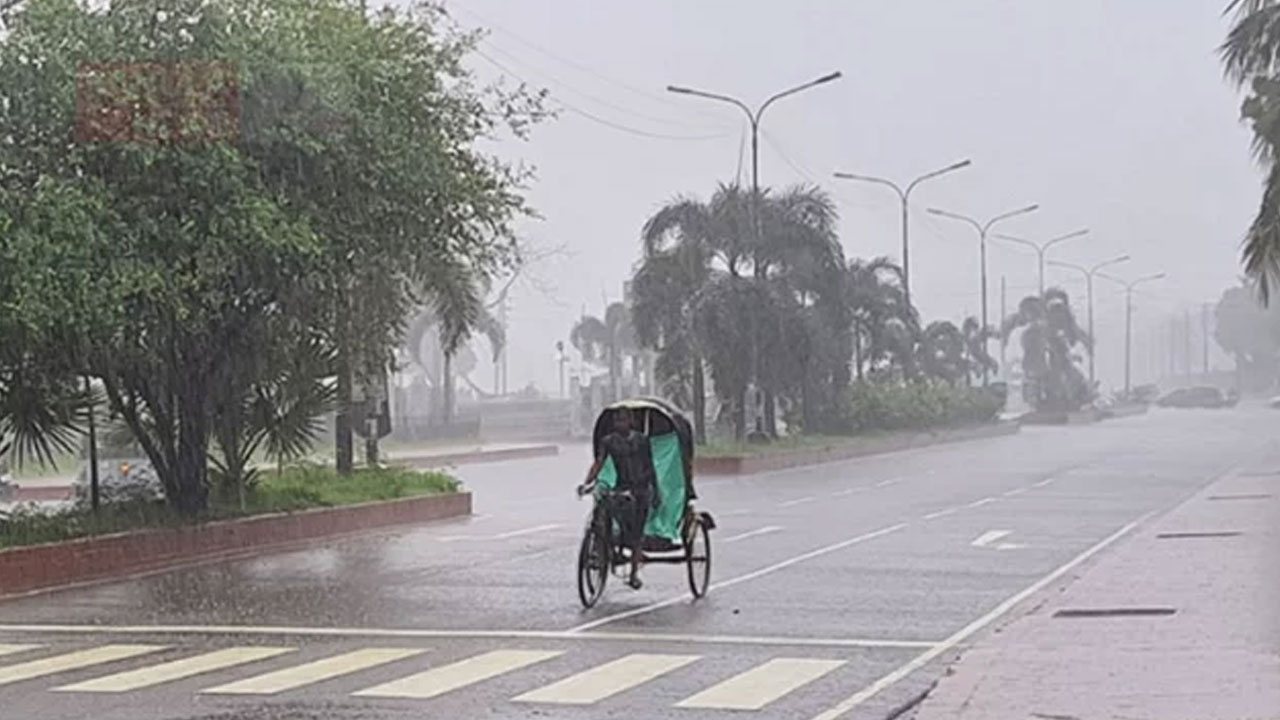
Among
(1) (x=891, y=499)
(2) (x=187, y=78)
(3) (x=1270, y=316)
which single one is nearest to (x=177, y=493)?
(2) (x=187, y=78)

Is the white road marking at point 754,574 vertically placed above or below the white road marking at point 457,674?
above

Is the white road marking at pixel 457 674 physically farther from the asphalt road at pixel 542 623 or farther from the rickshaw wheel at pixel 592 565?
the rickshaw wheel at pixel 592 565

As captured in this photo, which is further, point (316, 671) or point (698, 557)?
point (698, 557)

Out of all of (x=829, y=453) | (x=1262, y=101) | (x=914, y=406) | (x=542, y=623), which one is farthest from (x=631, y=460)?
(x=914, y=406)

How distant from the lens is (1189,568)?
21.4 metres

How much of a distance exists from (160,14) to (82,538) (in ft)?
19.3

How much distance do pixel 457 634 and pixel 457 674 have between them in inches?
96.6

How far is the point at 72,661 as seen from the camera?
15.5 meters

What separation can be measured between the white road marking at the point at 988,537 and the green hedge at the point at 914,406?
130 ft

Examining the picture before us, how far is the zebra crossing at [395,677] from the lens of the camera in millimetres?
13289

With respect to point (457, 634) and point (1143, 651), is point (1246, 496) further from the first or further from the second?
point (457, 634)

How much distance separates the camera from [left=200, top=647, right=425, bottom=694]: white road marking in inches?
539

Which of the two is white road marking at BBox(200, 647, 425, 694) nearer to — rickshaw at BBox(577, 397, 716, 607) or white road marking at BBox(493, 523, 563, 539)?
rickshaw at BBox(577, 397, 716, 607)

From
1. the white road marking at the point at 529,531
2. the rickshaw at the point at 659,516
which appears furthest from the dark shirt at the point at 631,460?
the white road marking at the point at 529,531
